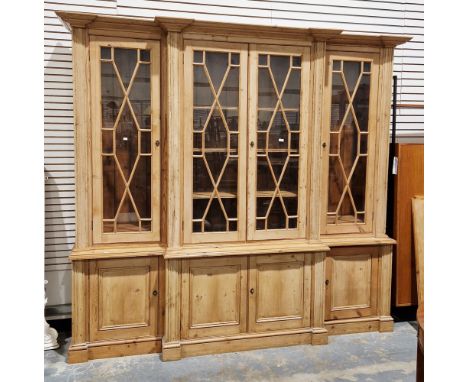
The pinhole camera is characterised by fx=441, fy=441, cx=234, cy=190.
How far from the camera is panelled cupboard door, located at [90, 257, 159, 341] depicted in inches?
134

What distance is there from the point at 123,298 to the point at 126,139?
4.08ft

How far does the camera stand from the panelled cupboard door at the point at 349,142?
148 inches

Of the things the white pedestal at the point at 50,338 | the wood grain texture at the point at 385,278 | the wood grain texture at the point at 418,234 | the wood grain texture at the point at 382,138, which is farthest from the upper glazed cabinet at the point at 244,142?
the white pedestal at the point at 50,338

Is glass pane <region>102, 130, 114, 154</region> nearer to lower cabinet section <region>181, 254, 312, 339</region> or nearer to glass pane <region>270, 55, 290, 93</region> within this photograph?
lower cabinet section <region>181, 254, 312, 339</region>

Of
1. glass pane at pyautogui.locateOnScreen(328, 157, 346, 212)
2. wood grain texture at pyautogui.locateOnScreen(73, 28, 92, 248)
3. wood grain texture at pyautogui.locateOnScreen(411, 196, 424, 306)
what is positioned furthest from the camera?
wood grain texture at pyautogui.locateOnScreen(411, 196, 424, 306)

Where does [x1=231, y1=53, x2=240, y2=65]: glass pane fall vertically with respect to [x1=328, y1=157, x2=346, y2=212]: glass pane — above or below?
above

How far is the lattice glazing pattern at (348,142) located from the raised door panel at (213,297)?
1008 millimetres

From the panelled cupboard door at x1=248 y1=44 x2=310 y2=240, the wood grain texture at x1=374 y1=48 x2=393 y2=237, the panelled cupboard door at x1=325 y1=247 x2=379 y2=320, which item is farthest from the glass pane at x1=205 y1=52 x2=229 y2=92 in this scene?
the panelled cupboard door at x1=325 y1=247 x2=379 y2=320

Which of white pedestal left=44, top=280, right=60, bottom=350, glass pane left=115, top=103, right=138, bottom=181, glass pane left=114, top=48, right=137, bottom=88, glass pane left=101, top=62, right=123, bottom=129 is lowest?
white pedestal left=44, top=280, right=60, bottom=350

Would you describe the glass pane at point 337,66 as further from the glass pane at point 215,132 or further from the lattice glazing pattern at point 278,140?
the glass pane at point 215,132

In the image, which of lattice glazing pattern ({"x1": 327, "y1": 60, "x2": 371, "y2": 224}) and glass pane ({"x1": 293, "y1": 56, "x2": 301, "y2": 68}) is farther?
lattice glazing pattern ({"x1": 327, "y1": 60, "x2": 371, "y2": 224})

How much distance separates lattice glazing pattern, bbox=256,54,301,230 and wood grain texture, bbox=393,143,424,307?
108 centimetres

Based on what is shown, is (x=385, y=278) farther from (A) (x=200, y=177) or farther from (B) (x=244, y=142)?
(A) (x=200, y=177)

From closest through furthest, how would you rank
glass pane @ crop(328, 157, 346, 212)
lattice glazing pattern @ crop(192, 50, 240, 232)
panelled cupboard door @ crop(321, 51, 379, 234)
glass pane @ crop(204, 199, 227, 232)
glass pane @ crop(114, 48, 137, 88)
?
glass pane @ crop(114, 48, 137, 88), lattice glazing pattern @ crop(192, 50, 240, 232), glass pane @ crop(204, 199, 227, 232), panelled cupboard door @ crop(321, 51, 379, 234), glass pane @ crop(328, 157, 346, 212)
